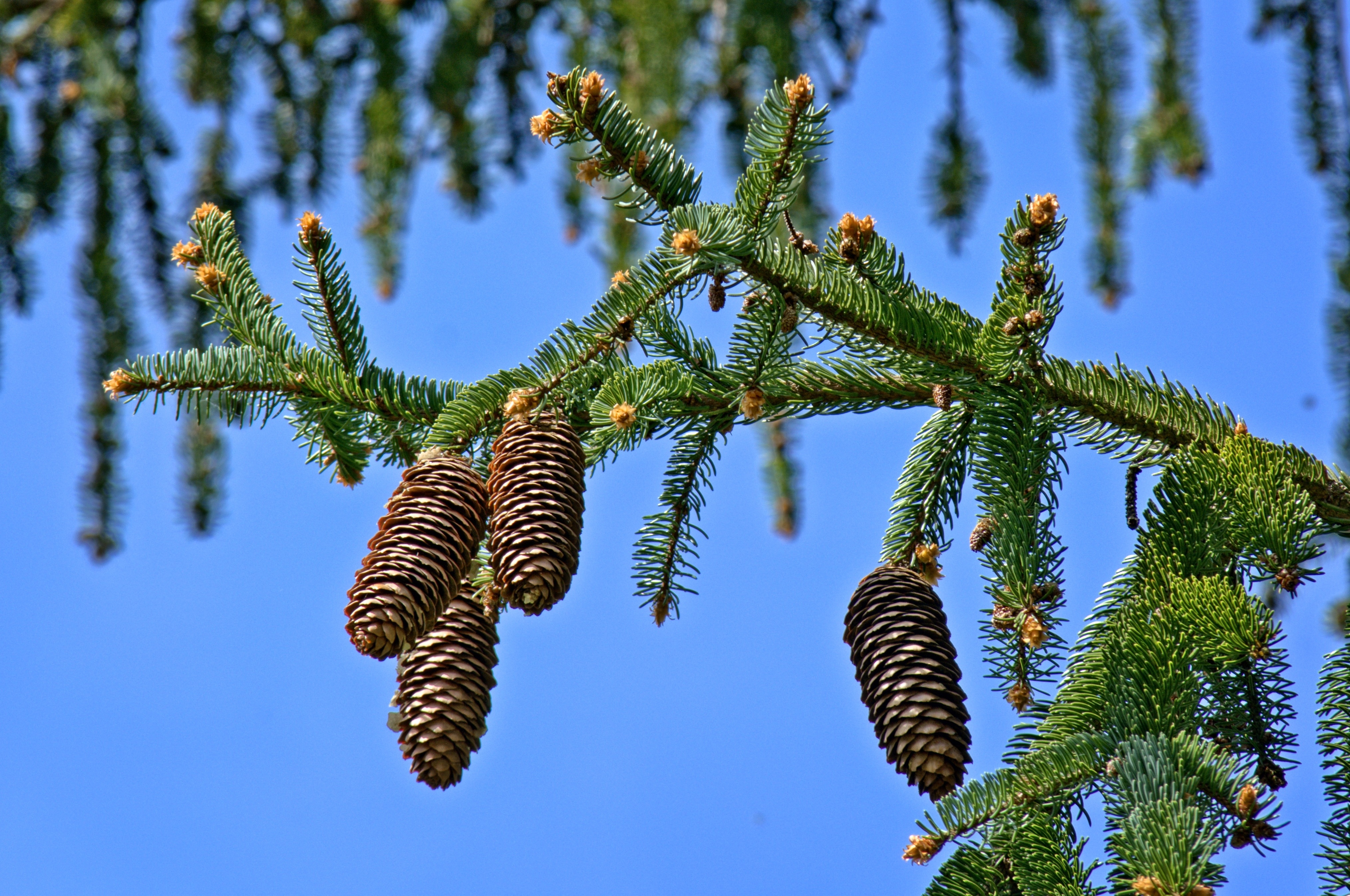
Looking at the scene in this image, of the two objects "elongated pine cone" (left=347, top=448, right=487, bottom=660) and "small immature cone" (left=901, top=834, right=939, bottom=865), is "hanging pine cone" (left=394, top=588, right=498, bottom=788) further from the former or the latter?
"small immature cone" (left=901, top=834, right=939, bottom=865)

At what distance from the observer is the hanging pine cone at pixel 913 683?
1080 mm

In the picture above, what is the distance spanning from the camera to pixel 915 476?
1398mm

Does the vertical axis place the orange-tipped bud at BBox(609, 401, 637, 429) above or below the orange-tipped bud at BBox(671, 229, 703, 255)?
below

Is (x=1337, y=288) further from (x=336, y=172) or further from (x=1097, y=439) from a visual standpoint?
(x=336, y=172)

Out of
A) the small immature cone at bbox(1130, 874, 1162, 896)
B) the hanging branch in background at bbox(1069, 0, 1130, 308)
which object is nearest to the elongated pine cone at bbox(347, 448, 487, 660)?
the small immature cone at bbox(1130, 874, 1162, 896)

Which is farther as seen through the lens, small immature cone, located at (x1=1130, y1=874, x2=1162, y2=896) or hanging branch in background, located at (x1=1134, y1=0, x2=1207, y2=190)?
hanging branch in background, located at (x1=1134, y1=0, x2=1207, y2=190)

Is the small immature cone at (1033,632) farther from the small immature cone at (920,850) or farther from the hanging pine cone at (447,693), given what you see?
the hanging pine cone at (447,693)

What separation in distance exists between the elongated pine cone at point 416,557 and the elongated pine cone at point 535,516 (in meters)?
0.03

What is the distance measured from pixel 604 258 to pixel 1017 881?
204cm

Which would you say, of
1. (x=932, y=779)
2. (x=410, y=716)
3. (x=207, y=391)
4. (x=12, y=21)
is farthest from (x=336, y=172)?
(x=932, y=779)

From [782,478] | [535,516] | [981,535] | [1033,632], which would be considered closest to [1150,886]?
[1033,632]

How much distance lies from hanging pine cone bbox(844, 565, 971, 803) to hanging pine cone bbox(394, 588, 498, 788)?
39 cm

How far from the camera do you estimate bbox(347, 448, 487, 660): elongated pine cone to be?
1054 millimetres

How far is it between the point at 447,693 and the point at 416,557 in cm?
15
